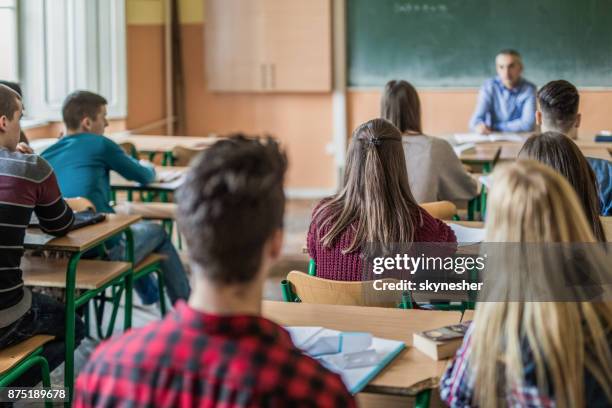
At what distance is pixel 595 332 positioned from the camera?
1626 mm

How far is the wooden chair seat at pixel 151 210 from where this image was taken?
5.00 m

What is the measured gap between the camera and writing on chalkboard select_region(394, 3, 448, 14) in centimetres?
745

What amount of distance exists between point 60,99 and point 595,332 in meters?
5.62

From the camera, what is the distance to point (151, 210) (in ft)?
16.5

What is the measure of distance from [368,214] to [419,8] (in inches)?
197

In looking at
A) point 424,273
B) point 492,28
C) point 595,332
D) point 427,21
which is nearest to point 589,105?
point 492,28

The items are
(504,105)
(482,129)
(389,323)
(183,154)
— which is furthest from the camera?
(504,105)

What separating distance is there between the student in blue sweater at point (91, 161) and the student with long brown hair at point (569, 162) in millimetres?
2305

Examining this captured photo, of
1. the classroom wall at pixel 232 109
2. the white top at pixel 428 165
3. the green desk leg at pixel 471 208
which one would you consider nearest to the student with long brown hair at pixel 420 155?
the white top at pixel 428 165

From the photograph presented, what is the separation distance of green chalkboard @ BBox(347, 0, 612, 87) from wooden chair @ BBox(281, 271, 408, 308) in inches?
204

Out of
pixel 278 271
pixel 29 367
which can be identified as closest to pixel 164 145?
pixel 278 271

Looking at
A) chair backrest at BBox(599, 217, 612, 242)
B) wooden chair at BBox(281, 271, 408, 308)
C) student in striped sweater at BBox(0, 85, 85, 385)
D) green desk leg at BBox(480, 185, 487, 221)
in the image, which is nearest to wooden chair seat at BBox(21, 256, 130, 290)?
student in striped sweater at BBox(0, 85, 85, 385)

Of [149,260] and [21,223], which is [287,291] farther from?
[149,260]

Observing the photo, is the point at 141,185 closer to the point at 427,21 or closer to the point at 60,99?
the point at 60,99
